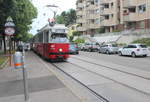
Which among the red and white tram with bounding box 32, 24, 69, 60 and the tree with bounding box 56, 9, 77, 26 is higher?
the tree with bounding box 56, 9, 77, 26

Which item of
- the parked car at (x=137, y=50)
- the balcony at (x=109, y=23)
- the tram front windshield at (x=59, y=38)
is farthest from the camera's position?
the balcony at (x=109, y=23)

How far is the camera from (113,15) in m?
56.6

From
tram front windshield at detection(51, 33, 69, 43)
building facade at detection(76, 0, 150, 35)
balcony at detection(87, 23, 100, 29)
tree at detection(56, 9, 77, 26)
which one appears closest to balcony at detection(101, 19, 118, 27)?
building facade at detection(76, 0, 150, 35)

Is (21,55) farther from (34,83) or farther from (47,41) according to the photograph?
(47,41)

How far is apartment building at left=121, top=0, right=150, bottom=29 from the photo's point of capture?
4303 cm

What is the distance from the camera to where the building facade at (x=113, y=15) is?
1754 inches

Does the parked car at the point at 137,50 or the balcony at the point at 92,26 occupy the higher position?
the balcony at the point at 92,26

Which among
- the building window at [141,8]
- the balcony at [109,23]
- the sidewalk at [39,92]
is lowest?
the sidewalk at [39,92]

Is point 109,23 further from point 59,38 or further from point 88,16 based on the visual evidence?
point 59,38

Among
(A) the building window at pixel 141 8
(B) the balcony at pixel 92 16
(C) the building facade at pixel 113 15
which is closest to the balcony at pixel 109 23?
(C) the building facade at pixel 113 15

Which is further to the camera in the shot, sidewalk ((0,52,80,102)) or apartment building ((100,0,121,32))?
apartment building ((100,0,121,32))

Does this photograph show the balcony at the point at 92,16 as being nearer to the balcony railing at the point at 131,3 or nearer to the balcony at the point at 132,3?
the balcony at the point at 132,3

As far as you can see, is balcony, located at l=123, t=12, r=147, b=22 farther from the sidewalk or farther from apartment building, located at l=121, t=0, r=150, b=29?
the sidewalk

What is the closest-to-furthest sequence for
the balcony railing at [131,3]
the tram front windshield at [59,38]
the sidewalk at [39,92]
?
the sidewalk at [39,92] < the tram front windshield at [59,38] < the balcony railing at [131,3]
